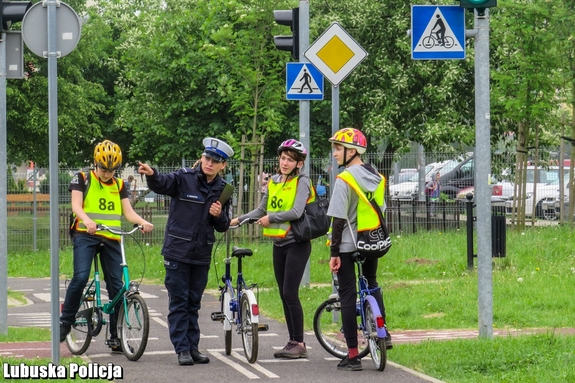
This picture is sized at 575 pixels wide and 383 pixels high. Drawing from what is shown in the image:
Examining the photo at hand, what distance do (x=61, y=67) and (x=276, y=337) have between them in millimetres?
19280

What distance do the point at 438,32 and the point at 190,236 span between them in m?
2.82

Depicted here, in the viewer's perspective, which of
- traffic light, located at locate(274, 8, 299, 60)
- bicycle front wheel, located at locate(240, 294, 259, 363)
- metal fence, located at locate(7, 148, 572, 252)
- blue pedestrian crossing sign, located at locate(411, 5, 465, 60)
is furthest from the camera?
metal fence, located at locate(7, 148, 572, 252)

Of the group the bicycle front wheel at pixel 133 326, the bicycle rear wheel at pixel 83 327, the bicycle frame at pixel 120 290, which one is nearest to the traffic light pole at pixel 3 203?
the bicycle rear wheel at pixel 83 327

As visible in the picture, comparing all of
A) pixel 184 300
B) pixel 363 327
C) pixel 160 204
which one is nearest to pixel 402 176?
pixel 160 204

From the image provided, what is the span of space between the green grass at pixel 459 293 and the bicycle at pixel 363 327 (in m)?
0.34

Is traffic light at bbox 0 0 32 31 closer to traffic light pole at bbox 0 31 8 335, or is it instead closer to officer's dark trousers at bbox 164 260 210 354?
traffic light pole at bbox 0 31 8 335

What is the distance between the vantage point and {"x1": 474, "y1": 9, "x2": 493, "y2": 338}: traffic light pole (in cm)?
953

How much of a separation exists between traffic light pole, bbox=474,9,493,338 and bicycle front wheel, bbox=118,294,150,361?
2967 mm

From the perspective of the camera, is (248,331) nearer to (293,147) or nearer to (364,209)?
(364,209)

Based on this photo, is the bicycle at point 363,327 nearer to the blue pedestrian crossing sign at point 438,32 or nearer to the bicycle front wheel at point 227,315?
the bicycle front wheel at point 227,315

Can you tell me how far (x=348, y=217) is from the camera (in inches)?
351

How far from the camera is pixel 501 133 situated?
95.8ft

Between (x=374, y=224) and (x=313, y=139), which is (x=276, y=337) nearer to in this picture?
(x=374, y=224)

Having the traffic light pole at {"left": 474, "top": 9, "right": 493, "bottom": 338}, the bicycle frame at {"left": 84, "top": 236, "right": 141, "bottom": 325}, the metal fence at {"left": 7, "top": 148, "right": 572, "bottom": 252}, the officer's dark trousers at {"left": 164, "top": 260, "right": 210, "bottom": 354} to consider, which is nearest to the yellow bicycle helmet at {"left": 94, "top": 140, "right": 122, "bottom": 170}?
the bicycle frame at {"left": 84, "top": 236, "right": 141, "bottom": 325}
